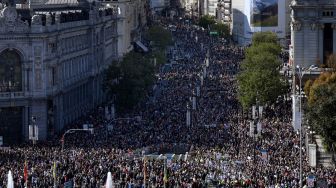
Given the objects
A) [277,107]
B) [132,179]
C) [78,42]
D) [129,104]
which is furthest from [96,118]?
[132,179]

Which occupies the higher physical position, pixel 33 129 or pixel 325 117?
pixel 325 117

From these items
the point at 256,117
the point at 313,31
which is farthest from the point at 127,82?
the point at 313,31

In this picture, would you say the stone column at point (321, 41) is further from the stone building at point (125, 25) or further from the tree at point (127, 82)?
the stone building at point (125, 25)

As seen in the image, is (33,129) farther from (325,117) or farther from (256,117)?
(325,117)

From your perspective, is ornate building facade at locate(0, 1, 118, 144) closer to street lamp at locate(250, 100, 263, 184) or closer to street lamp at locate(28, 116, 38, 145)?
street lamp at locate(28, 116, 38, 145)

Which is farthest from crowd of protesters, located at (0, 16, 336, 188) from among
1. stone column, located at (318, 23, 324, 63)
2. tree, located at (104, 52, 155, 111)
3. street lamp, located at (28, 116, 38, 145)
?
stone column, located at (318, 23, 324, 63)
